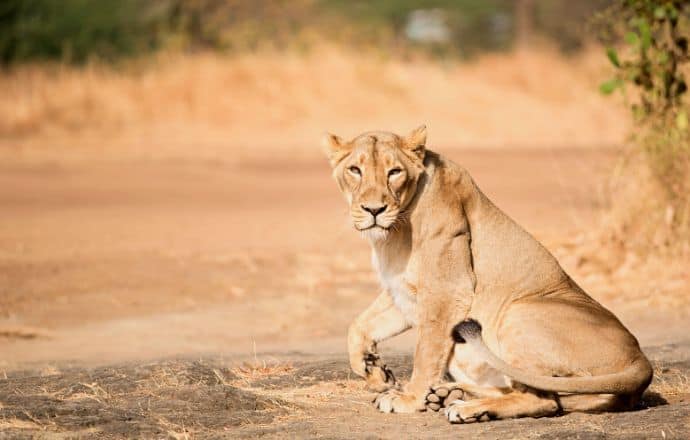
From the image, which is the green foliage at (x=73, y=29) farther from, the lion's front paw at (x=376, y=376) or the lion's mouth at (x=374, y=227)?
the lion's mouth at (x=374, y=227)

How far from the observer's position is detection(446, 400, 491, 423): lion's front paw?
562cm

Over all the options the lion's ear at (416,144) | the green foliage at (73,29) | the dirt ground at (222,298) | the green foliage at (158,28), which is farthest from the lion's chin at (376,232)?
the green foliage at (73,29)

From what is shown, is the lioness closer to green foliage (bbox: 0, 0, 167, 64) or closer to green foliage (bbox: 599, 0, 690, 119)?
green foliage (bbox: 599, 0, 690, 119)

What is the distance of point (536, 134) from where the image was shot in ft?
74.2

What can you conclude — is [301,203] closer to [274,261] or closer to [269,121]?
[274,261]

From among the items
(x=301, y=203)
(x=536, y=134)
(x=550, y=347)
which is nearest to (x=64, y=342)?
(x=550, y=347)

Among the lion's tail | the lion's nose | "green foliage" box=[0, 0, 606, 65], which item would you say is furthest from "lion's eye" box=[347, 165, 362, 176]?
"green foliage" box=[0, 0, 606, 65]

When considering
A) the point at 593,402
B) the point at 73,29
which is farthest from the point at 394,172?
the point at 73,29

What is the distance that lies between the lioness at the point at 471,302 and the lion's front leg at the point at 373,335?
0.19 m

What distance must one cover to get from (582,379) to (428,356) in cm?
77

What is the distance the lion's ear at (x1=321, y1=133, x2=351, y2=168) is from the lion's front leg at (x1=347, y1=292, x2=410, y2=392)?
2.62ft

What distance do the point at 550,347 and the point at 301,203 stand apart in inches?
394

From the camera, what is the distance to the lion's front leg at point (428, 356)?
5.88m

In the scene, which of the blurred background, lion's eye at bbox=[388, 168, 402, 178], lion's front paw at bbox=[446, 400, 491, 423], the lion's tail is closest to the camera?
the lion's tail
